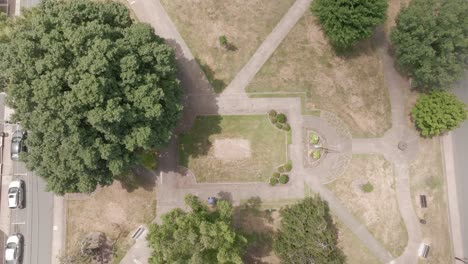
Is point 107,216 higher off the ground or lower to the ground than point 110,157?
lower

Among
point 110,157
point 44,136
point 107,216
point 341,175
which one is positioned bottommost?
point 107,216

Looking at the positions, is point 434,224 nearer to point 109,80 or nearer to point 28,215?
point 109,80

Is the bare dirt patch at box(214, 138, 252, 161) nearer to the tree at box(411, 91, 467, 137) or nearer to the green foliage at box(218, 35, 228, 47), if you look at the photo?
the green foliage at box(218, 35, 228, 47)

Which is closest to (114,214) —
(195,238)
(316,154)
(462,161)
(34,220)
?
(34,220)

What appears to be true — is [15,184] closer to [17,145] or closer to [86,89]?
[17,145]

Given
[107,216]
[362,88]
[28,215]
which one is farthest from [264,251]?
[28,215]

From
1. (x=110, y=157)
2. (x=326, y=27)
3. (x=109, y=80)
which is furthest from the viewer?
(x=326, y=27)

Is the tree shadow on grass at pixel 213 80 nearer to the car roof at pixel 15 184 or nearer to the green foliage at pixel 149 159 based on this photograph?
the green foliage at pixel 149 159
